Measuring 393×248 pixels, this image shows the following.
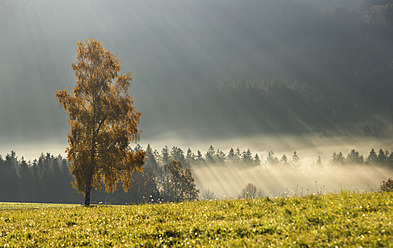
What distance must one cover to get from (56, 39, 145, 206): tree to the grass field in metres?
10.1

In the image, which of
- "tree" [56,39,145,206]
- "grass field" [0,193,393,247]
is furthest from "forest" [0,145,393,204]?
"grass field" [0,193,393,247]

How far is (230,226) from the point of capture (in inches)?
366

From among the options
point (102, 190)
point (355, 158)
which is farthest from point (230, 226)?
point (355, 158)

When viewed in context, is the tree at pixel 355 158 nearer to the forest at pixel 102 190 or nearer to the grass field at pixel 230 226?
the forest at pixel 102 190

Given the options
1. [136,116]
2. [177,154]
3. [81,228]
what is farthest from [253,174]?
[81,228]

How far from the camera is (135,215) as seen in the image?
38.5 ft

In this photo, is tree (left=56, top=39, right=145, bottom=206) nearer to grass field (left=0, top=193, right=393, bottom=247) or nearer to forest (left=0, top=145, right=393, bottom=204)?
grass field (left=0, top=193, right=393, bottom=247)

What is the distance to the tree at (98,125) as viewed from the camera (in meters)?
23.0

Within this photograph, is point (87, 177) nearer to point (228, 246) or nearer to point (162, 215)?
point (162, 215)

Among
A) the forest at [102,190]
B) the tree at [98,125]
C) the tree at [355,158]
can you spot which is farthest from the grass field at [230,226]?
the tree at [355,158]

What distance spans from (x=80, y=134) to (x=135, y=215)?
13.7 meters

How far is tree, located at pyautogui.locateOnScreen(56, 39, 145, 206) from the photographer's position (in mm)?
22969

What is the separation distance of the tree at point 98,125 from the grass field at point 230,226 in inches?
400

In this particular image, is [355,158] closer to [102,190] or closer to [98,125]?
[102,190]
